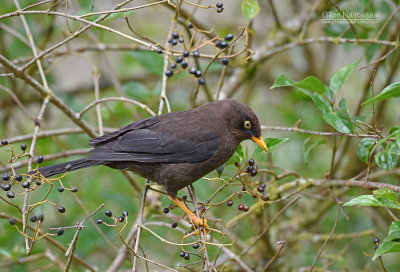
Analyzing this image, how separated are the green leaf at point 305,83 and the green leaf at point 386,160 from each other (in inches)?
23.6

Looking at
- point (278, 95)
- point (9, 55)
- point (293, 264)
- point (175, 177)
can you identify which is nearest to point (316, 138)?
point (175, 177)

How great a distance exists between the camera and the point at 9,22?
5.74 metres

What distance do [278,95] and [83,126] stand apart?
378 centimetres

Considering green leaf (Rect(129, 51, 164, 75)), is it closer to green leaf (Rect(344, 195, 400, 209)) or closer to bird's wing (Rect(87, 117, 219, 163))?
bird's wing (Rect(87, 117, 219, 163))

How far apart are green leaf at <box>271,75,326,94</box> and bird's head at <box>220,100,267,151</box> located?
0.60 m

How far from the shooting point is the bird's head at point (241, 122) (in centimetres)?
379

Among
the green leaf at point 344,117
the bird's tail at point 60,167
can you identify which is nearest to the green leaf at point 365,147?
the green leaf at point 344,117

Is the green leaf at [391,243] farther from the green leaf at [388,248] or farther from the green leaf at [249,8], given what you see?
the green leaf at [249,8]

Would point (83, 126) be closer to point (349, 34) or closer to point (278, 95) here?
point (349, 34)

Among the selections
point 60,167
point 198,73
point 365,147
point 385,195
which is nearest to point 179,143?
point 198,73

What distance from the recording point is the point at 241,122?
382cm

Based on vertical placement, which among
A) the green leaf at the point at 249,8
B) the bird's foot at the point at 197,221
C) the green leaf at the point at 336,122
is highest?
the green leaf at the point at 249,8

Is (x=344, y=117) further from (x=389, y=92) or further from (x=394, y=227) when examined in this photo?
(x=394, y=227)

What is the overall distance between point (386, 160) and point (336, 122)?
0.42 metres
